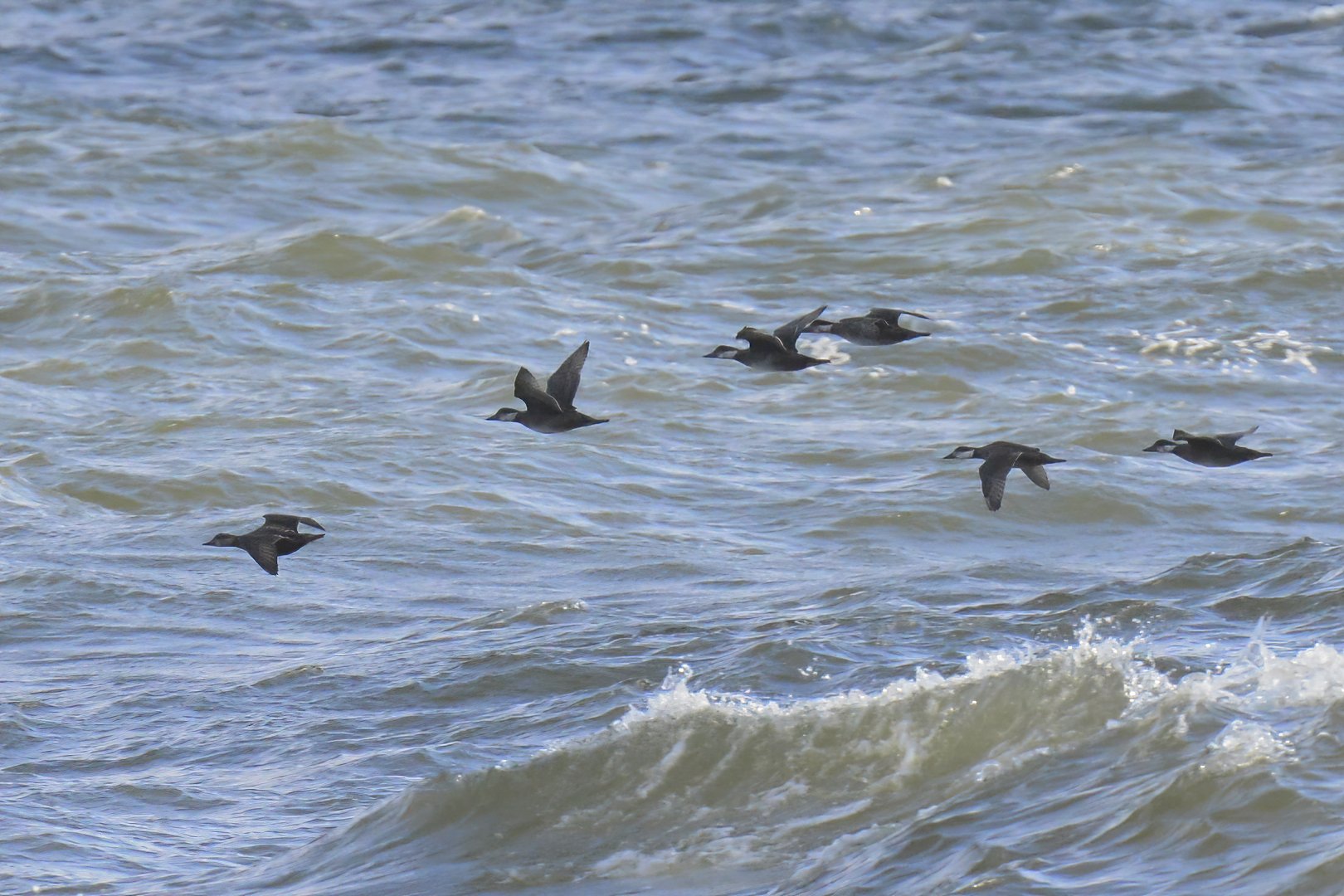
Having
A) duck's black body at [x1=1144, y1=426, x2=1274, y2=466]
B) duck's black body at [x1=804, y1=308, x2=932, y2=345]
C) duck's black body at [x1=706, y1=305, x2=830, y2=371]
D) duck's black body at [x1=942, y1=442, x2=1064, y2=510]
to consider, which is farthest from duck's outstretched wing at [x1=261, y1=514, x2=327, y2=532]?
duck's black body at [x1=1144, y1=426, x2=1274, y2=466]

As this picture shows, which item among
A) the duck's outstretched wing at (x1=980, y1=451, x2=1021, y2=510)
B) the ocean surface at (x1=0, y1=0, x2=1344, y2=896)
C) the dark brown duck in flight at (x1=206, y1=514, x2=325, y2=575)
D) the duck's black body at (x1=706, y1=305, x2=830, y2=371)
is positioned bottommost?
the ocean surface at (x1=0, y1=0, x2=1344, y2=896)

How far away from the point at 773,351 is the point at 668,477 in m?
3.90

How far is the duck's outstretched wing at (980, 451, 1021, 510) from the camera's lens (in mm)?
7189

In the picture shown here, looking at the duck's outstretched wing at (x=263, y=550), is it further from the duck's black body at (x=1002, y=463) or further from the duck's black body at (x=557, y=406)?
the duck's black body at (x=1002, y=463)

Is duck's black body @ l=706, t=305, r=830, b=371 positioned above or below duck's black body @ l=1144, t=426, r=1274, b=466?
above

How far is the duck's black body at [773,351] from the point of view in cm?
788

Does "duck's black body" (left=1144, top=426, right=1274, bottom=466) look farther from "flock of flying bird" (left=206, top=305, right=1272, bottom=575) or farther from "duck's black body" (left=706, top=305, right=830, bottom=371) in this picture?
"duck's black body" (left=706, top=305, right=830, bottom=371)

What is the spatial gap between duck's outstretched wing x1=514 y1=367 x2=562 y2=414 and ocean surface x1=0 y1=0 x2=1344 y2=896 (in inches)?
52.3

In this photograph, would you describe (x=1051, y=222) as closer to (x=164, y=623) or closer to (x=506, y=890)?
(x=164, y=623)

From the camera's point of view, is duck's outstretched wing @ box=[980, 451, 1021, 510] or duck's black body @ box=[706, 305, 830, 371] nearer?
duck's outstretched wing @ box=[980, 451, 1021, 510]

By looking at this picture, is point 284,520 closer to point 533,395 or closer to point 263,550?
point 263,550

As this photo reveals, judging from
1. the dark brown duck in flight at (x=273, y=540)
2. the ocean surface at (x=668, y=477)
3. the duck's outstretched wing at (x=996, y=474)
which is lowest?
the ocean surface at (x=668, y=477)

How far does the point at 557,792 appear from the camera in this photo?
736 cm

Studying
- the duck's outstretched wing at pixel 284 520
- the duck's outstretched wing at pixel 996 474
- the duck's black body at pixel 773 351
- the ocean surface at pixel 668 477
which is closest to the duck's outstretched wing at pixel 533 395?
the duck's black body at pixel 773 351
